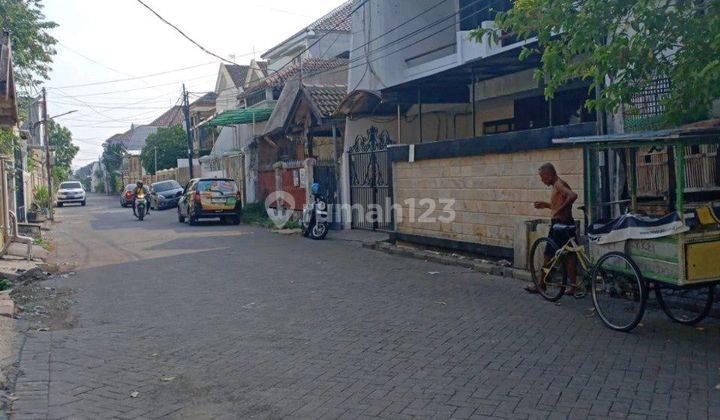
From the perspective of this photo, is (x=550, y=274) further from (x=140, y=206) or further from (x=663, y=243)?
(x=140, y=206)

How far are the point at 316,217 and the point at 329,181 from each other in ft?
8.13

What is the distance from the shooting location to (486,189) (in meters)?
12.2

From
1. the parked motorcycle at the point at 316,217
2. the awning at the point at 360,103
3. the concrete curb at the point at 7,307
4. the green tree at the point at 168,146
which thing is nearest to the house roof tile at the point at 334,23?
the awning at the point at 360,103

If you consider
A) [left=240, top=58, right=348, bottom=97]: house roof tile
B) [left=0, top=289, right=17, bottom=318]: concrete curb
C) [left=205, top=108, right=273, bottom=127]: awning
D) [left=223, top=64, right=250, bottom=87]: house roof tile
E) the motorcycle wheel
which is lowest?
[left=0, top=289, right=17, bottom=318]: concrete curb

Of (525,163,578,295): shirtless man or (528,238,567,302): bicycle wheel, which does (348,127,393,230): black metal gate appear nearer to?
(528,238,567,302): bicycle wheel

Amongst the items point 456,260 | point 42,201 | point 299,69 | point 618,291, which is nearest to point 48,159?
point 42,201

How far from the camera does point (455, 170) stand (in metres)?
13.0

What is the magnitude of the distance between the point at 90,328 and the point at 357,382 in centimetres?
408

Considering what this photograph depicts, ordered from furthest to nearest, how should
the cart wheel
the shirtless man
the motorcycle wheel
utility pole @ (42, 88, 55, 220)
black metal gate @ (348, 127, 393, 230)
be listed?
utility pole @ (42, 88, 55, 220), the motorcycle wheel, black metal gate @ (348, 127, 393, 230), the shirtless man, the cart wheel

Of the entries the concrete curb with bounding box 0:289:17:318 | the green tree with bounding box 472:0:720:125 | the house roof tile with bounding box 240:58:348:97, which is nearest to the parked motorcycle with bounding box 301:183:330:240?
the concrete curb with bounding box 0:289:17:318

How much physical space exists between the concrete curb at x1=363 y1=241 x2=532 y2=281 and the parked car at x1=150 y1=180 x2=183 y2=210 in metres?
23.0

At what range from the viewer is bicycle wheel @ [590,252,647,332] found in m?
6.96

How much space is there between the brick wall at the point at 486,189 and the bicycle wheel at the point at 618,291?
2741 mm

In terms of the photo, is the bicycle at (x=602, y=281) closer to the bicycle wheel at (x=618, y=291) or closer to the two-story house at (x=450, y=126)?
the bicycle wheel at (x=618, y=291)
